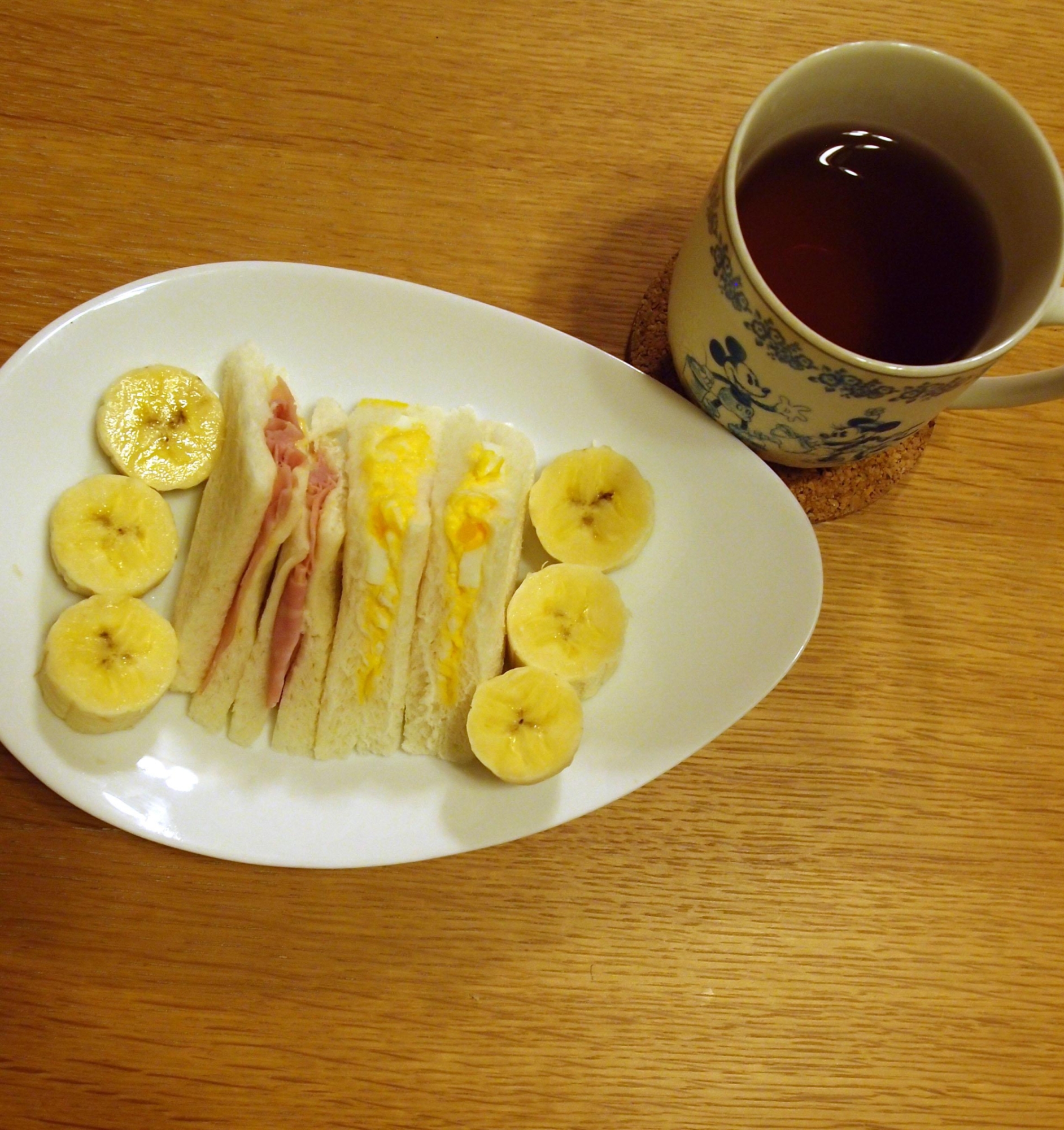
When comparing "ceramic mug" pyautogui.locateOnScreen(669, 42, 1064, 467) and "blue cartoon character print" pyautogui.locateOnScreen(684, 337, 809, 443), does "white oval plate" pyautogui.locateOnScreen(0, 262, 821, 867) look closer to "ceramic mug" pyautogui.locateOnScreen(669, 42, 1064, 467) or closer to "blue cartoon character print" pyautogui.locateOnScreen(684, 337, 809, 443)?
"blue cartoon character print" pyautogui.locateOnScreen(684, 337, 809, 443)

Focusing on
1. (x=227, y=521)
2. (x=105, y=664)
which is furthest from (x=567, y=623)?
(x=105, y=664)

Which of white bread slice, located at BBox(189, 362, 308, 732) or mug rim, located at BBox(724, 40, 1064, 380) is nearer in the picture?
mug rim, located at BBox(724, 40, 1064, 380)

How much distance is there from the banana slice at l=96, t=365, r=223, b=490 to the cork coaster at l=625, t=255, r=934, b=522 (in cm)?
61

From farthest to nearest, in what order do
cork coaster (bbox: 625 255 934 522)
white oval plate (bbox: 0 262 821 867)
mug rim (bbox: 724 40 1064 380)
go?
cork coaster (bbox: 625 255 934 522) → white oval plate (bbox: 0 262 821 867) → mug rim (bbox: 724 40 1064 380)

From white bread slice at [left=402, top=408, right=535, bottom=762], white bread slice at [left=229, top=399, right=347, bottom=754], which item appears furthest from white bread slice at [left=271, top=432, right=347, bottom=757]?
white bread slice at [left=402, top=408, right=535, bottom=762]

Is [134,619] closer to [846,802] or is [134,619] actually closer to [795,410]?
[795,410]

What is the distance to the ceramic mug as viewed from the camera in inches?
38.6

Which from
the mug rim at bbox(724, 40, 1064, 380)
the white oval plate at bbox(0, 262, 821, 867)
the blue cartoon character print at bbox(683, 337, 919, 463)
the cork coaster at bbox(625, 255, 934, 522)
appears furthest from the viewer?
the cork coaster at bbox(625, 255, 934, 522)

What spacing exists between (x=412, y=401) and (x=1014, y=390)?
30.4 inches

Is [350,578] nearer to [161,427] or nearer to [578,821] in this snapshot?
[161,427]

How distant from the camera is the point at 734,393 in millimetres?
1134

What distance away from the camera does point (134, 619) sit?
3.84ft

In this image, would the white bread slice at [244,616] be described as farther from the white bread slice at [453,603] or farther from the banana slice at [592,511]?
the banana slice at [592,511]

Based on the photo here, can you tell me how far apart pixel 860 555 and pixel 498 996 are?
2.66 feet
